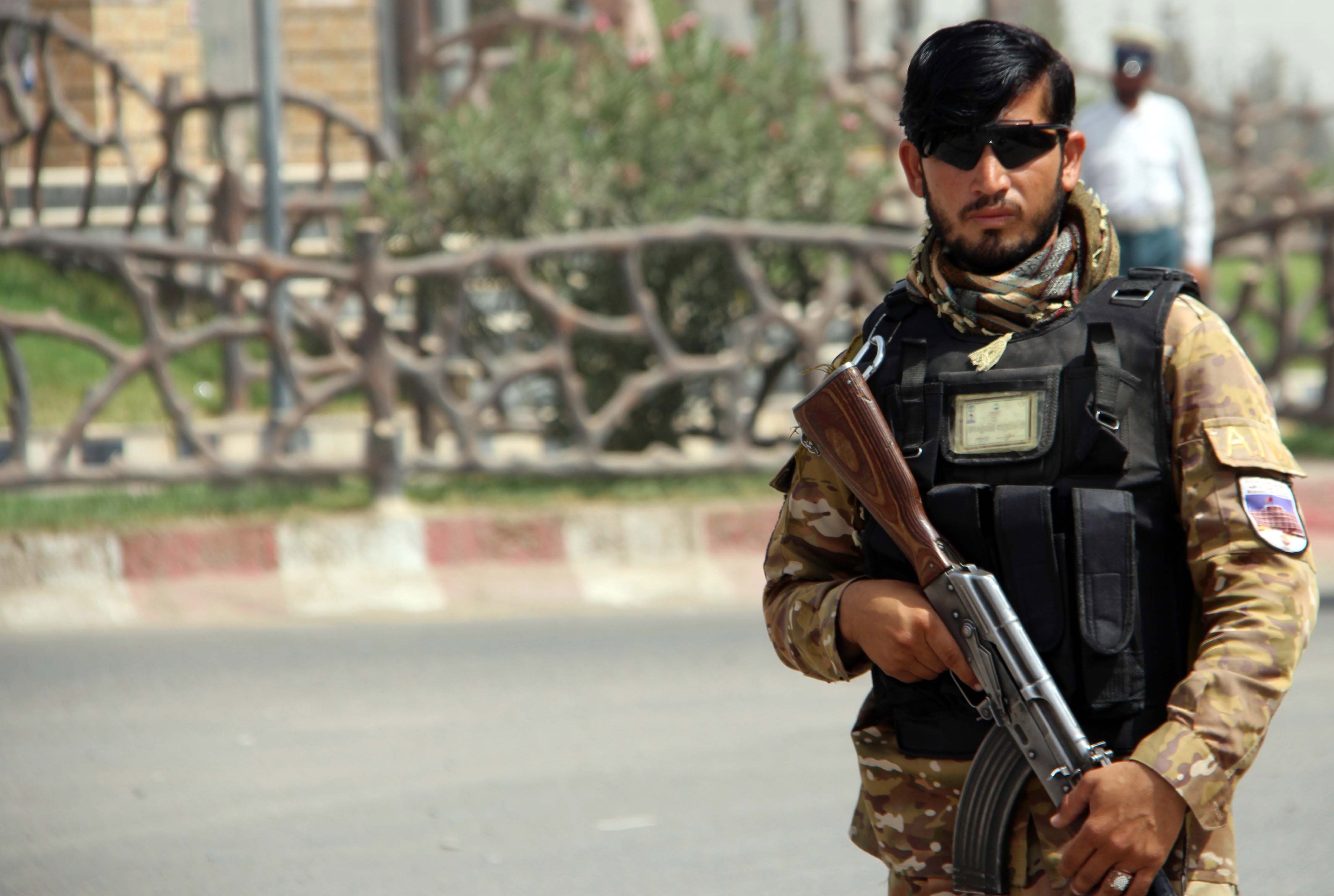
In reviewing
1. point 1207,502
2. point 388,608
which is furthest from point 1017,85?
point 388,608

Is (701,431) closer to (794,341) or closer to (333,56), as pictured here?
(794,341)

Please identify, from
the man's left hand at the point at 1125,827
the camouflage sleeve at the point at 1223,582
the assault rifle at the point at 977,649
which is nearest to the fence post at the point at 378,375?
the assault rifle at the point at 977,649

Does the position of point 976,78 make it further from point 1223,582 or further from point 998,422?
point 1223,582

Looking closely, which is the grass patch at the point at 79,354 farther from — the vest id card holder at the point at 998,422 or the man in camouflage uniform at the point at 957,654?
the vest id card holder at the point at 998,422

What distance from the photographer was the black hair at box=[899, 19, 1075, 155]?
1.94 m

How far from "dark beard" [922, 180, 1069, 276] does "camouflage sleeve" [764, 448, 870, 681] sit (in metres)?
0.30

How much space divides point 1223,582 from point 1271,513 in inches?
3.5

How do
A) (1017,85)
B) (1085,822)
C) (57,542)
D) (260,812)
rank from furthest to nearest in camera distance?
(57,542), (260,812), (1017,85), (1085,822)

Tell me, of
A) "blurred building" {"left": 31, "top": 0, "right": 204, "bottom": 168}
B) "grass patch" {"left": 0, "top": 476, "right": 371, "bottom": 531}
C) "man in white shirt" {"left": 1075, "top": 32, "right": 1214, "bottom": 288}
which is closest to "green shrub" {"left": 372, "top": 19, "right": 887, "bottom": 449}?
"grass patch" {"left": 0, "top": 476, "right": 371, "bottom": 531}

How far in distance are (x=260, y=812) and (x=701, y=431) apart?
3.84 meters

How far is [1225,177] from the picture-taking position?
678 inches

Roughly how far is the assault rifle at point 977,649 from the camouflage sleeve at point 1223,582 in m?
0.09

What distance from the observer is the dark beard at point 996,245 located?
195 centimetres

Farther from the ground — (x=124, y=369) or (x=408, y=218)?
(x=408, y=218)
